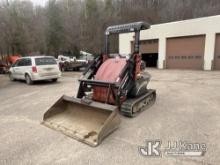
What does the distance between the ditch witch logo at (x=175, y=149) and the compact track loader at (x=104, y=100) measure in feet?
2.75

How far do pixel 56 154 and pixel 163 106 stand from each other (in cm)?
374

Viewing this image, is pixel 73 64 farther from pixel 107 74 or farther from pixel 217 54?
pixel 107 74

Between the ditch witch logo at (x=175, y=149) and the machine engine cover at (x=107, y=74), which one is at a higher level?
the machine engine cover at (x=107, y=74)

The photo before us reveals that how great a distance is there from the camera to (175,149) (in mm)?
3416

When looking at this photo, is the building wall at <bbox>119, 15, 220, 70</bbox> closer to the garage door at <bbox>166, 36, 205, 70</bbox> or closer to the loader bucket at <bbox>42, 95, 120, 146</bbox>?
the garage door at <bbox>166, 36, 205, 70</bbox>

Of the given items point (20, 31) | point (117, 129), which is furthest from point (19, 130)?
point (20, 31)

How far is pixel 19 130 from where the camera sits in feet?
14.2

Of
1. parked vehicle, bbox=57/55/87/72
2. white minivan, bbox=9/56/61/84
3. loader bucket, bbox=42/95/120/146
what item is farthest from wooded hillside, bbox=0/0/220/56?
loader bucket, bbox=42/95/120/146

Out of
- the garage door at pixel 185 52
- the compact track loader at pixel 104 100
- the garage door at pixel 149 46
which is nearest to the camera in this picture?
the compact track loader at pixel 104 100

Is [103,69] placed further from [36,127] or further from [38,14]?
[38,14]

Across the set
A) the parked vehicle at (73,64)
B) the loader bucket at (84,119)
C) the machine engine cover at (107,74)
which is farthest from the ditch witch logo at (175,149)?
the parked vehicle at (73,64)

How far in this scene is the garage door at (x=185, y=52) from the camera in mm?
16531

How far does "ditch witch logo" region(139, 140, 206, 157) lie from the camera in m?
3.28

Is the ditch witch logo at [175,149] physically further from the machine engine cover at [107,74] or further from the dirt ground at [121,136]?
the machine engine cover at [107,74]
